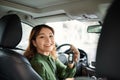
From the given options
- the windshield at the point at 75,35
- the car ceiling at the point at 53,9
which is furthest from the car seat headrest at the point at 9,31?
the windshield at the point at 75,35

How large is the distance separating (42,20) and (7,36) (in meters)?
1.59

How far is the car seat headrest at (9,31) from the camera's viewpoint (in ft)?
8.28

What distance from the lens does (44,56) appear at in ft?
9.16

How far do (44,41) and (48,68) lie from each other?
29 centimetres

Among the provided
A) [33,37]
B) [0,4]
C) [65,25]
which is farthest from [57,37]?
[33,37]

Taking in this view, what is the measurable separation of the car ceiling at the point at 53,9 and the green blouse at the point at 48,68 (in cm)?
67

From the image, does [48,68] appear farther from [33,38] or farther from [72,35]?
[72,35]

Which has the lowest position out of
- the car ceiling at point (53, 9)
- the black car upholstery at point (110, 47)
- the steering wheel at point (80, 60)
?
the steering wheel at point (80, 60)

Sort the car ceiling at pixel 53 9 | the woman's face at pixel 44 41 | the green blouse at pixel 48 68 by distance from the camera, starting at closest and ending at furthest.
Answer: the green blouse at pixel 48 68 < the woman's face at pixel 44 41 < the car ceiling at pixel 53 9

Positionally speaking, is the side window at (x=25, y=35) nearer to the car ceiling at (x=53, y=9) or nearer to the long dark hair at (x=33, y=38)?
the car ceiling at (x=53, y=9)

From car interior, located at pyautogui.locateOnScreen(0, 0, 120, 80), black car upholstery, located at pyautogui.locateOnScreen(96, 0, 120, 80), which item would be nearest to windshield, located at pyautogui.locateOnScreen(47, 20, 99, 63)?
car interior, located at pyautogui.locateOnScreen(0, 0, 120, 80)

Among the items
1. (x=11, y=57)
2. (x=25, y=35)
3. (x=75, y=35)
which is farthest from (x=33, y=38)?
(x=75, y=35)

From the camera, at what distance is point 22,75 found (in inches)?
92.4

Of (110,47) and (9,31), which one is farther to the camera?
(9,31)
